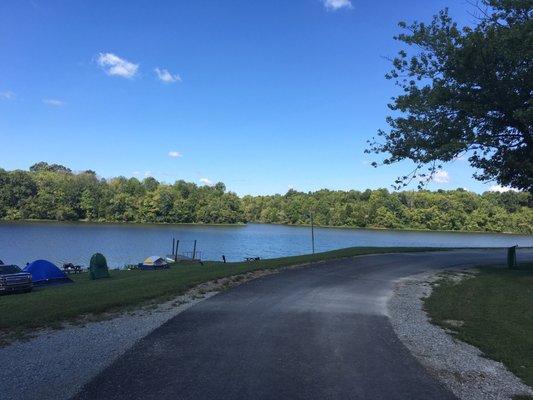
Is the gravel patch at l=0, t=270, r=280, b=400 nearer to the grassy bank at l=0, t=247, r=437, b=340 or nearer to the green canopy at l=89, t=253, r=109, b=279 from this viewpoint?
the grassy bank at l=0, t=247, r=437, b=340

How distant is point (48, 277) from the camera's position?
25.4 meters

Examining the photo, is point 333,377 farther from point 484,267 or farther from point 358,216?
point 358,216

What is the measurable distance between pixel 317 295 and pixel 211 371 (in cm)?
704

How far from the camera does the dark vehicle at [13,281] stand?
61.5 feet

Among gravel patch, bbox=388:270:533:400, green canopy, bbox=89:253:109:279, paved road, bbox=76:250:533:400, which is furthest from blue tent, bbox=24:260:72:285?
gravel patch, bbox=388:270:533:400

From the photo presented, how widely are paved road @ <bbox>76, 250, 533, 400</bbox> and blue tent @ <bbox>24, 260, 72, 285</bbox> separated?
16824 millimetres

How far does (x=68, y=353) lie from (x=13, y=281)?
14.1 meters

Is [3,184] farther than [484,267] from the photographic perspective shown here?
Yes

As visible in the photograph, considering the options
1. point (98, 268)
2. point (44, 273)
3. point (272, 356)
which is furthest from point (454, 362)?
point (98, 268)

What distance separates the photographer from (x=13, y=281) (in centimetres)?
1911

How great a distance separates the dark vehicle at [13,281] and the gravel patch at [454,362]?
51.2ft

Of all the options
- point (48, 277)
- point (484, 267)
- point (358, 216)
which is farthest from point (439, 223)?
point (48, 277)

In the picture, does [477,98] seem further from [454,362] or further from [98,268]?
[98,268]

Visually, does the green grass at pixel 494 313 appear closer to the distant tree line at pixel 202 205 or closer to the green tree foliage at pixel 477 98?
the green tree foliage at pixel 477 98
